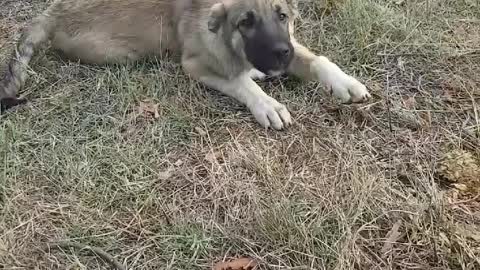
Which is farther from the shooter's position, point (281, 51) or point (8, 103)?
point (8, 103)

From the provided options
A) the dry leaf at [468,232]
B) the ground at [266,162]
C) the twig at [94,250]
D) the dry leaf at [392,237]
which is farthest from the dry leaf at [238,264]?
the dry leaf at [468,232]

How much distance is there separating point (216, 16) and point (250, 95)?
53 centimetres

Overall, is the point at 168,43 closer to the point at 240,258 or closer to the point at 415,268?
the point at 240,258

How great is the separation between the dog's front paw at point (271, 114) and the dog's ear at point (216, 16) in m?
0.56

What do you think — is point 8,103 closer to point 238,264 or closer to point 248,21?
point 248,21

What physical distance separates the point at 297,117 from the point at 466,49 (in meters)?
1.32

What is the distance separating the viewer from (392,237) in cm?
312

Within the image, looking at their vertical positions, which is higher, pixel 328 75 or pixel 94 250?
pixel 328 75

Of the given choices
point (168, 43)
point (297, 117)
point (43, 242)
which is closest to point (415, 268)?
point (297, 117)

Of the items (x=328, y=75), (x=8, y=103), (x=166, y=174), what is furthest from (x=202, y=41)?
(x=8, y=103)

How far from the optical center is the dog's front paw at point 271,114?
3.82 metres

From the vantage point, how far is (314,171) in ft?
11.6

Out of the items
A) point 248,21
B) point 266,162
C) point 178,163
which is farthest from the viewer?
point 248,21

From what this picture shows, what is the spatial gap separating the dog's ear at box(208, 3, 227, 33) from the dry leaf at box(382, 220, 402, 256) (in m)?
1.66
